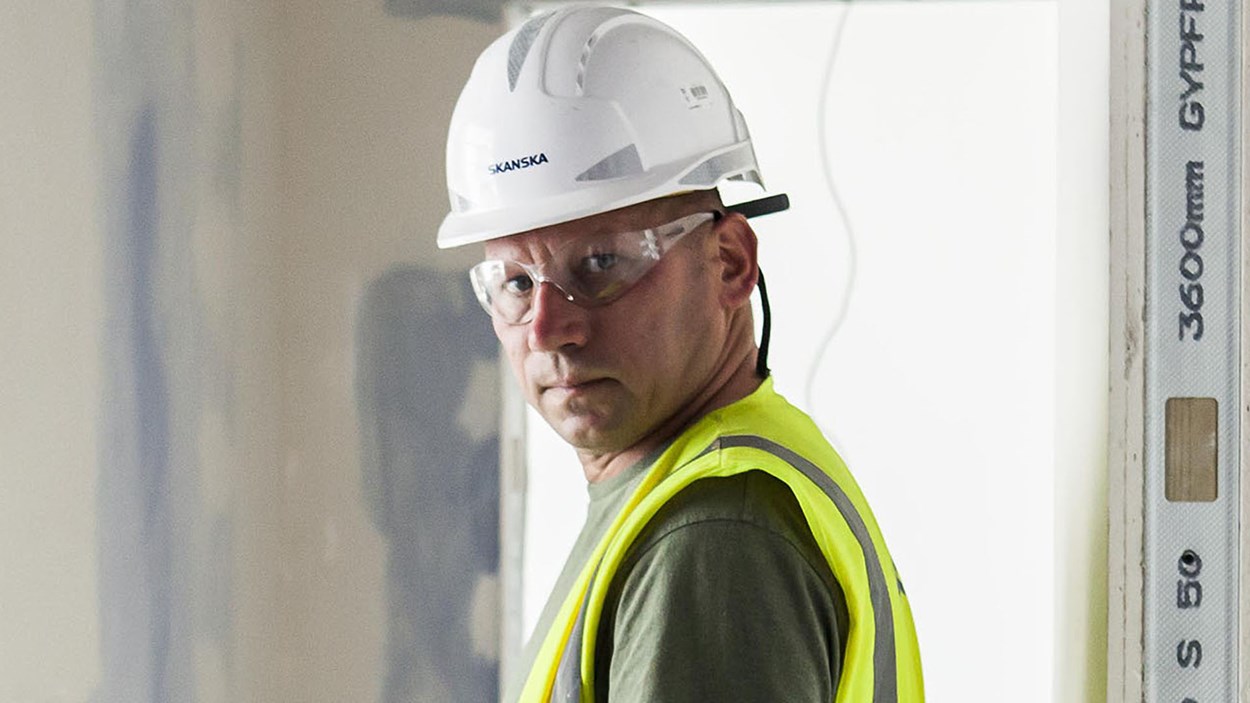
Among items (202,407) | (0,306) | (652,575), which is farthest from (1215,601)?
(0,306)

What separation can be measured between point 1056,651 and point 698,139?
1.55m

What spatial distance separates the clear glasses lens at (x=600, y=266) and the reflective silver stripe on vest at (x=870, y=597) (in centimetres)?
17

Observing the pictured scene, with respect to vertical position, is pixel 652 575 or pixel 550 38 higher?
pixel 550 38

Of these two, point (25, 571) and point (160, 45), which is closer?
point (25, 571)

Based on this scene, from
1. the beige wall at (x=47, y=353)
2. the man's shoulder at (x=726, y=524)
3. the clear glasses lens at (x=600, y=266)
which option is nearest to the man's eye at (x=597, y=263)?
the clear glasses lens at (x=600, y=266)

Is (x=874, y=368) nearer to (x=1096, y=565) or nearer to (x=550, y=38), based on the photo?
(x=1096, y=565)

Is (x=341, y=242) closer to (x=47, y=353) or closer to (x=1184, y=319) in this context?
(x=47, y=353)

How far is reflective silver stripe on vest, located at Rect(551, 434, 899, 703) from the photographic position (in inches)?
37.6

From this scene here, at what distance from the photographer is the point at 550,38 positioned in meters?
1.13

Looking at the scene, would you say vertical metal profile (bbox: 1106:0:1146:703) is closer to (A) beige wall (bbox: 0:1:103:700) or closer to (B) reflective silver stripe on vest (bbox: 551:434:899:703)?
(B) reflective silver stripe on vest (bbox: 551:434:899:703)

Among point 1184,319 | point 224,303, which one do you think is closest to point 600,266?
point 224,303

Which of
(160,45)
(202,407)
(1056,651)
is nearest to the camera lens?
(160,45)

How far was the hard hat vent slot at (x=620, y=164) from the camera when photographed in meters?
1.11

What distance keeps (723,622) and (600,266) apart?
378mm
